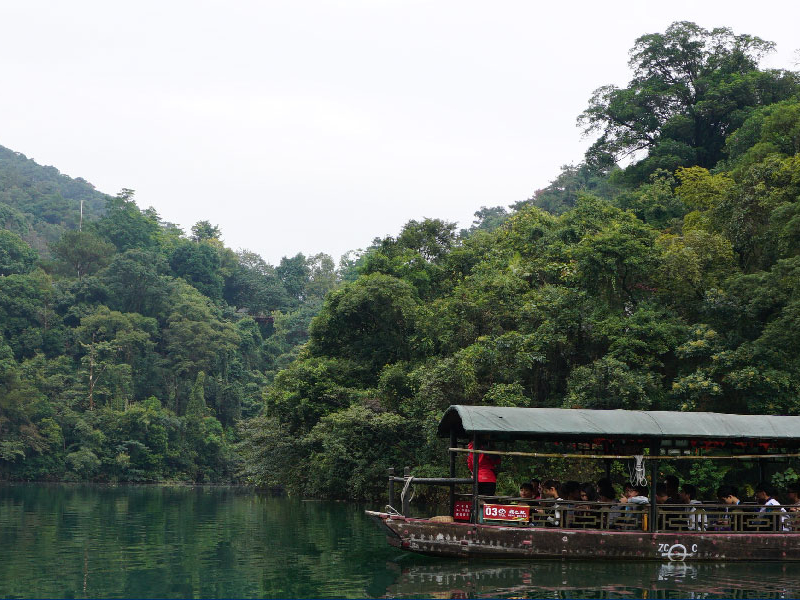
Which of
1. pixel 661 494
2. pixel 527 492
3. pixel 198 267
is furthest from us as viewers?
pixel 198 267

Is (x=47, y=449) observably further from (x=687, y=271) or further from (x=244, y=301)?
(x=687, y=271)

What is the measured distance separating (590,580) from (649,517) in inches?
85.4

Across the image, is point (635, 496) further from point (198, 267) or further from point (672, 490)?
point (198, 267)

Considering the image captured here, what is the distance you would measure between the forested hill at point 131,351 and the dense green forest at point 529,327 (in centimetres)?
16

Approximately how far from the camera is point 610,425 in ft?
44.1

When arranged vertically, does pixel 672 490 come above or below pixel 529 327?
below

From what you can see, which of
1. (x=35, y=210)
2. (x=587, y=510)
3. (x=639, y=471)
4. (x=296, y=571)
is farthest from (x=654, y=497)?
(x=35, y=210)

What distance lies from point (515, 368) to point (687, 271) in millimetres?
4717

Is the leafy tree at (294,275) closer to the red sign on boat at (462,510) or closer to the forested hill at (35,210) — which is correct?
the forested hill at (35,210)

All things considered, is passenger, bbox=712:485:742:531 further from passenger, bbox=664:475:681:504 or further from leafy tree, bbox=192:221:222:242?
leafy tree, bbox=192:221:222:242

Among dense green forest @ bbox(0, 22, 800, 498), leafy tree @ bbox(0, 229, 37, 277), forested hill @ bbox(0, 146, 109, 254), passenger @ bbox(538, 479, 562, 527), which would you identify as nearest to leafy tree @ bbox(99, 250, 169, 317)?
dense green forest @ bbox(0, 22, 800, 498)

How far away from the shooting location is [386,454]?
27.3m

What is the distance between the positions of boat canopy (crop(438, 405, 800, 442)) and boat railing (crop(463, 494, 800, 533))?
98 cm

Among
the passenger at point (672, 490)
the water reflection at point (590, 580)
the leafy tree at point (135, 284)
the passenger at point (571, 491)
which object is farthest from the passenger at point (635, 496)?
the leafy tree at point (135, 284)
